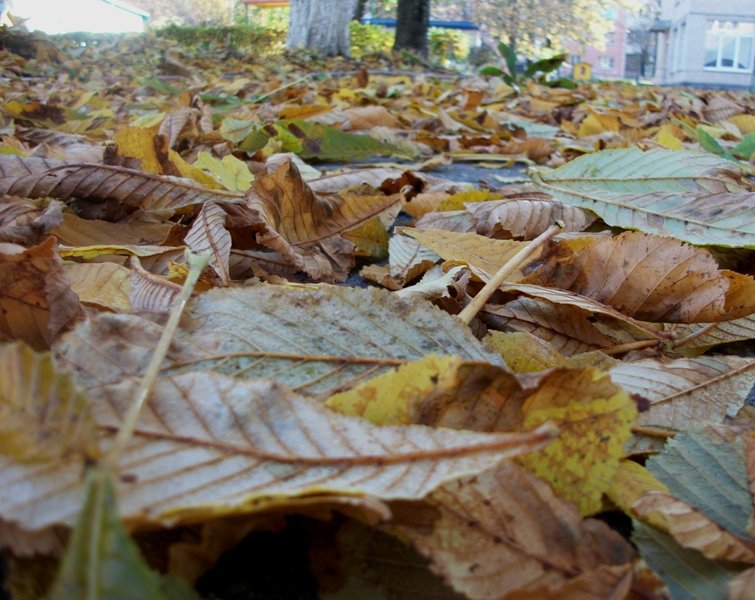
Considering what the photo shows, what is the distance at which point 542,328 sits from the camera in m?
0.92

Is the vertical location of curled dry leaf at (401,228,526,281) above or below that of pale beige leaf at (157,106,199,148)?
below

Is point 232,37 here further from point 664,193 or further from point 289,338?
point 289,338

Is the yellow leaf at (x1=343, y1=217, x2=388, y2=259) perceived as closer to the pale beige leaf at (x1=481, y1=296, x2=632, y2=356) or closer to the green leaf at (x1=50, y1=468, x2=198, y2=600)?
the pale beige leaf at (x1=481, y1=296, x2=632, y2=356)

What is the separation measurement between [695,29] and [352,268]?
31151mm

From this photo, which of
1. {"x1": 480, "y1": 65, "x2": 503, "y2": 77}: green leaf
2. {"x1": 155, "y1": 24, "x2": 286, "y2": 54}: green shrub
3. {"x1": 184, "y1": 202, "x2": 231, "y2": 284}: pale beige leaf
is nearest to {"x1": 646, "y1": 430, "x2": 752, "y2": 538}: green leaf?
{"x1": 184, "y1": 202, "x2": 231, "y2": 284}: pale beige leaf

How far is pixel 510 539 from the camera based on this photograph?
50 centimetres

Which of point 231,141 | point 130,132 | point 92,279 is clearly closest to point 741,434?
point 92,279

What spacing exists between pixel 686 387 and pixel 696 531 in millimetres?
267

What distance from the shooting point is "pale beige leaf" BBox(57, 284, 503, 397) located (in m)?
0.62

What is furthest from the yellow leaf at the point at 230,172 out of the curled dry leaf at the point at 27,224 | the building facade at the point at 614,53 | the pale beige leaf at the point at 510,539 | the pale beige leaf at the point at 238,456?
the building facade at the point at 614,53

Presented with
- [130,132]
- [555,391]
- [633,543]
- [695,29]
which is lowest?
[633,543]

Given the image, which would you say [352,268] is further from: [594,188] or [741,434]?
[741,434]

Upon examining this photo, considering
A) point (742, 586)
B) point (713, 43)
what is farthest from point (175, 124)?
point (713, 43)

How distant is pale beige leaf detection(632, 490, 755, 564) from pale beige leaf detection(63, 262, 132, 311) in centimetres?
56
